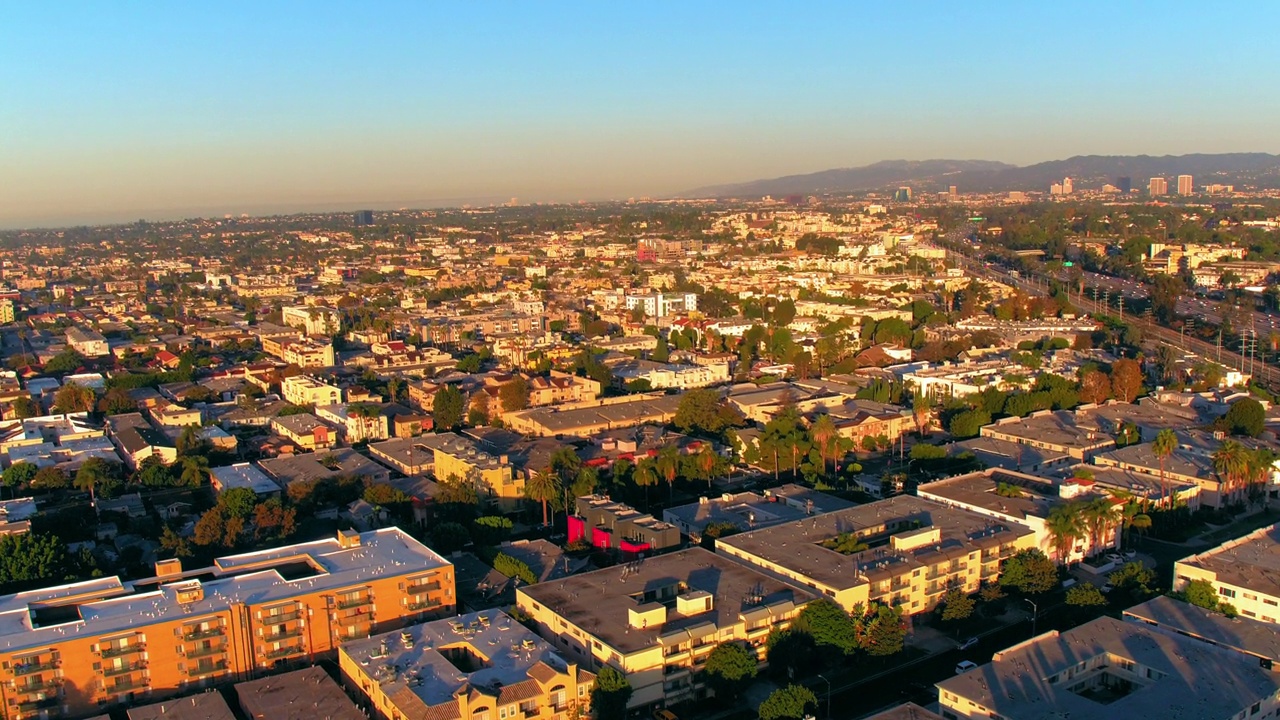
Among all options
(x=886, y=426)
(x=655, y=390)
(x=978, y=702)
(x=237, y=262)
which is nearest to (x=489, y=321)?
(x=655, y=390)

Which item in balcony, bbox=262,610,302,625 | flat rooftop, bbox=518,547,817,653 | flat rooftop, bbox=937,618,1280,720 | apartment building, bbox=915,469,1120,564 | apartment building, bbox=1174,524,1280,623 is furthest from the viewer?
apartment building, bbox=915,469,1120,564

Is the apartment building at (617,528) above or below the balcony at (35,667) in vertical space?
below

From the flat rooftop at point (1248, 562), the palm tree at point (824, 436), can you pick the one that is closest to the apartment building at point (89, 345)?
the palm tree at point (824, 436)

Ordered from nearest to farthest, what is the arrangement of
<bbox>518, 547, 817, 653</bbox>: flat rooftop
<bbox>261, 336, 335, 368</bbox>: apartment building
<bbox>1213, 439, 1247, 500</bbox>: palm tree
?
1. <bbox>518, 547, 817, 653</bbox>: flat rooftop
2. <bbox>1213, 439, 1247, 500</bbox>: palm tree
3. <bbox>261, 336, 335, 368</bbox>: apartment building

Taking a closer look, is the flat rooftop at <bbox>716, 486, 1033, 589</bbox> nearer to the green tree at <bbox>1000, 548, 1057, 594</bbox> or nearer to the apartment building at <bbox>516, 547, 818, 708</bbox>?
the green tree at <bbox>1000, 548, 1057, 594</bbox>

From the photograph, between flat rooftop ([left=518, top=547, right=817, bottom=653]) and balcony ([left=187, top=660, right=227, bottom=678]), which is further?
flat rooftop ([left=518, top=547, right=817, bottom=653])

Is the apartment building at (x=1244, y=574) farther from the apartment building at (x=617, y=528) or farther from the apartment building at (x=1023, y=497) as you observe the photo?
the apartment building at (x=617, y=528)

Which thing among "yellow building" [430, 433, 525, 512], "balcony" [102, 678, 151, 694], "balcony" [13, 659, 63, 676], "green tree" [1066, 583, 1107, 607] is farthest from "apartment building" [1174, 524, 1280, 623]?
"balcony" [13, 659, 63, 676]
